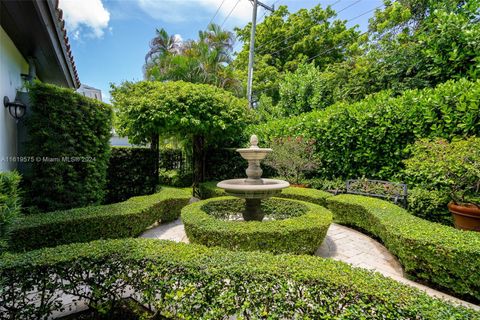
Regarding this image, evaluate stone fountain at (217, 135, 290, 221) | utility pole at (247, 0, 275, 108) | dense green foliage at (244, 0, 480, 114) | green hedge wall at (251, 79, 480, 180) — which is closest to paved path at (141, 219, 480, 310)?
stone fountain at (217, 135, 290, 221)

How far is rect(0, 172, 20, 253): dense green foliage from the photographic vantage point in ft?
7.30

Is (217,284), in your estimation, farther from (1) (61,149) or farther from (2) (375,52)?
(2) (375,52)

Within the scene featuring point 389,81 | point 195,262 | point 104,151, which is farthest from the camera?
point 389,81

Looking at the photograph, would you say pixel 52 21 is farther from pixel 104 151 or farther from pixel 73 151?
A: pixel 104 151

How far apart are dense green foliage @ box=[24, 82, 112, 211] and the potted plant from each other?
24.8ft

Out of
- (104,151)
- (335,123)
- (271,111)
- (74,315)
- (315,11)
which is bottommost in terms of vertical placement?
(74,315)

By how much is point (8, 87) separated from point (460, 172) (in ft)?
28.0

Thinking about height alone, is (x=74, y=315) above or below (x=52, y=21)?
below

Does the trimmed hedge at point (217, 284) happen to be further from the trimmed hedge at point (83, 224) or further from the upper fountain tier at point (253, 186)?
the upper fountain tier at point (253, 186)

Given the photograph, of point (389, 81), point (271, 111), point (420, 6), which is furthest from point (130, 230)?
point (420, 6)

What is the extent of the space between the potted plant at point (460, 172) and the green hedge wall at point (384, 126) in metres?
1.02

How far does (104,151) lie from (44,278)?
14.5 ft

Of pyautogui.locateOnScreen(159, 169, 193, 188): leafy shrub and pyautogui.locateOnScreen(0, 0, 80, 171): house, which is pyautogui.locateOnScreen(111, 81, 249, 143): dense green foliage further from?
pyautogui.locateOnScreen(159, 169, 193, 188): leafy shrub

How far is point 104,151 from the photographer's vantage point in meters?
6.24
